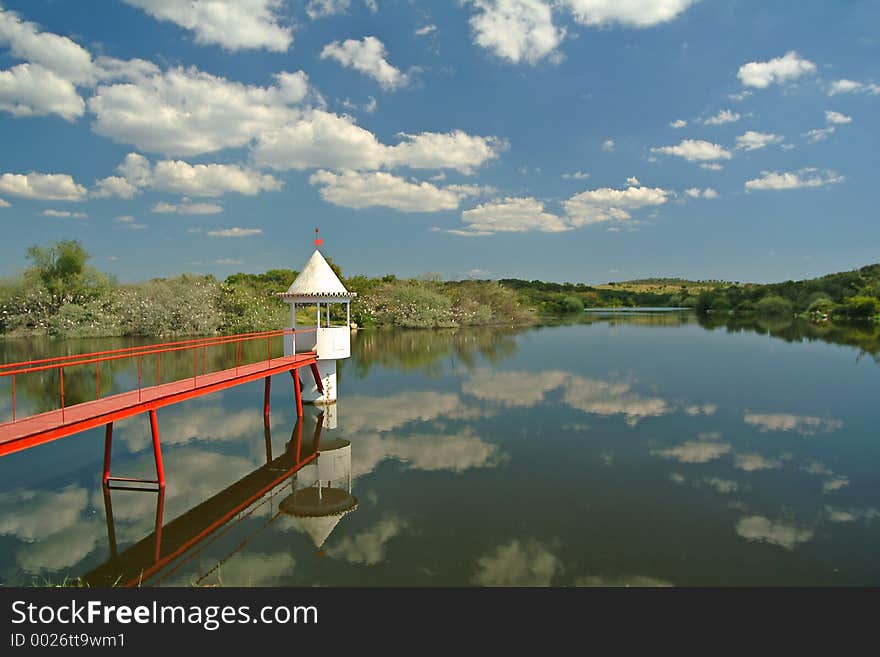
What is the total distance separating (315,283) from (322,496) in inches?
331

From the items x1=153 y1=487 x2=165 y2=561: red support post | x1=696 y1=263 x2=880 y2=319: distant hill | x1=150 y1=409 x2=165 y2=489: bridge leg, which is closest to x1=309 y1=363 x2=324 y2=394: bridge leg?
x1=150 y1=409 x2=165 y2=489: bridge leg

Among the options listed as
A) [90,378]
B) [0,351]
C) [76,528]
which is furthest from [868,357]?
[0,351]

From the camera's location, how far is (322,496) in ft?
31.8

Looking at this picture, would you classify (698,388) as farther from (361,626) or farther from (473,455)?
(361,626)

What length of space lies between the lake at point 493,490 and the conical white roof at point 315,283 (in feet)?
12.6

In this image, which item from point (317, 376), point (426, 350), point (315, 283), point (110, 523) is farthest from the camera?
point (426, 350)

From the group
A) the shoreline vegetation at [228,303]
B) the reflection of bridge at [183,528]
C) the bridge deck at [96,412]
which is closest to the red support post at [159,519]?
the reflection of bridge at [183,528]

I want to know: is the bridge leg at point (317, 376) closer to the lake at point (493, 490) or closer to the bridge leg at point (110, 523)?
the lake at point (493, 490)

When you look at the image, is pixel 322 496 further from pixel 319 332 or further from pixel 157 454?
pixel 319 332

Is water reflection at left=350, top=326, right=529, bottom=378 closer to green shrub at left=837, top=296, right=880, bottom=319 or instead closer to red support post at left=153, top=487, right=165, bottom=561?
red support post at left=153, top=487, right=165, bottom=561

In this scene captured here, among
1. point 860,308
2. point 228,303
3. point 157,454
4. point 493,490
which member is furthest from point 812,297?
point 157,454

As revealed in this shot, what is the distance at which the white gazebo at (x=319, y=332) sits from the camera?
53.7 ft

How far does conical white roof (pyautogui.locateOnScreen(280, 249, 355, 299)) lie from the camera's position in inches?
642

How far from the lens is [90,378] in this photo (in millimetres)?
22672
